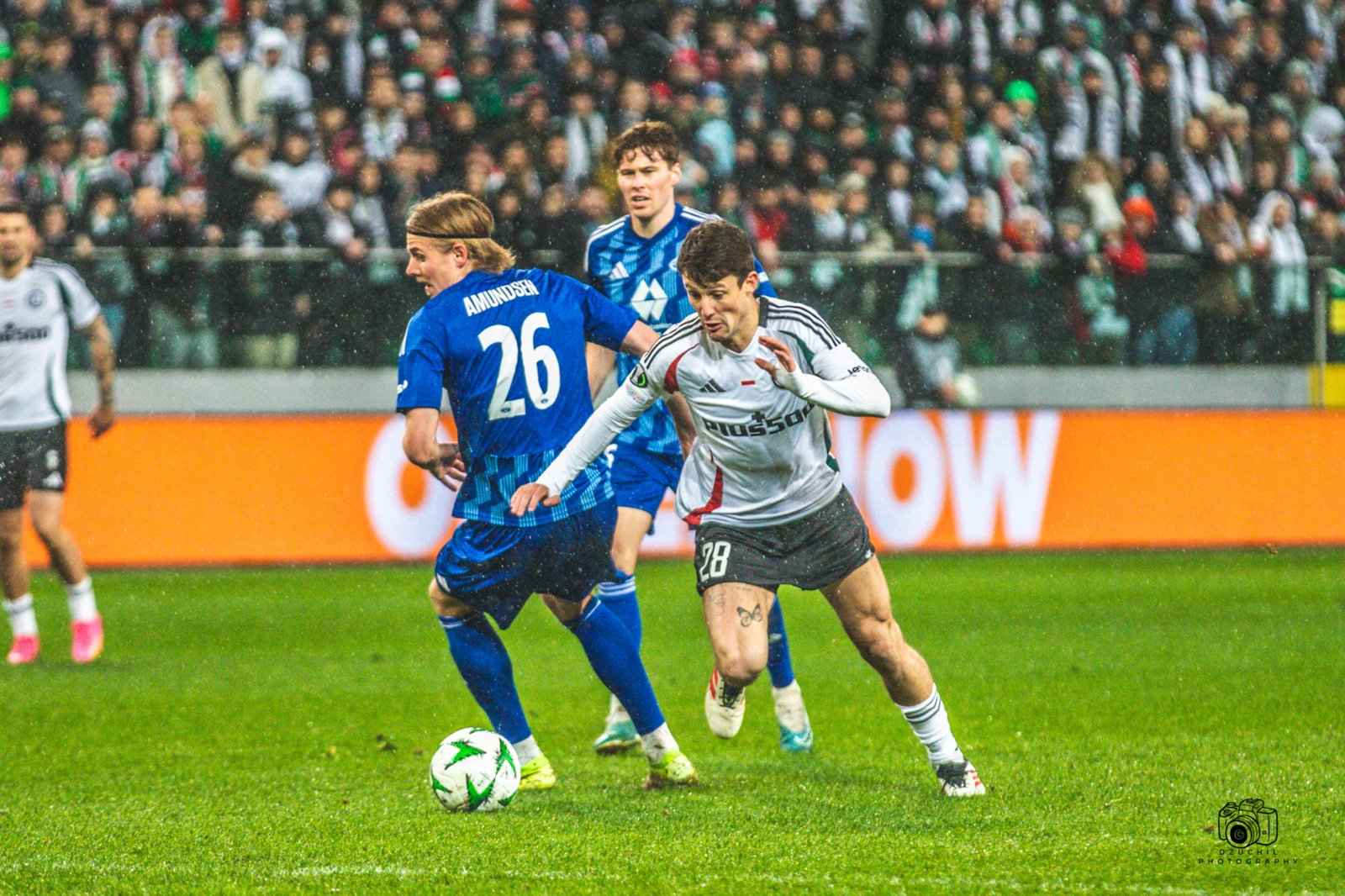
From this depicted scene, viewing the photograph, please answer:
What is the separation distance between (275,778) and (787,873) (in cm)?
248

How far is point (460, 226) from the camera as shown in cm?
562

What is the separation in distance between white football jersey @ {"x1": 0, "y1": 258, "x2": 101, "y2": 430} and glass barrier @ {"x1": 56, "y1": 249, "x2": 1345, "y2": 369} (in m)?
3.52

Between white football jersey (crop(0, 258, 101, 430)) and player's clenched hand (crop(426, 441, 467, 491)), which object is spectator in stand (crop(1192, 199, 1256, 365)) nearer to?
white football jersey (crop(0, 258, 101, 430))

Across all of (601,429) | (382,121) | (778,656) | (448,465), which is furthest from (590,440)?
(382,121)

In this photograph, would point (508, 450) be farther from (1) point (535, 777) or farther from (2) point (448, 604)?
(1) point (535, 777)

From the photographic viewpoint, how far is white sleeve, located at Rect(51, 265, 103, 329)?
9.45 metres

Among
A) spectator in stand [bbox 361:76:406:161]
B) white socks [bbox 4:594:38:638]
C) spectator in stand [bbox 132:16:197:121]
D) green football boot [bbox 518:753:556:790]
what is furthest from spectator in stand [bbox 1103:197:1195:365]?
green football boot [bbox 518:753:556:790]

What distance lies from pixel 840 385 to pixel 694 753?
2.09 meters

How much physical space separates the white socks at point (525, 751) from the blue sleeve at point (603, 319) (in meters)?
1.45

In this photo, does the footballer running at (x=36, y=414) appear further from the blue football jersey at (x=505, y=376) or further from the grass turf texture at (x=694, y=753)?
the blue football jersey at (x=505, y=376)

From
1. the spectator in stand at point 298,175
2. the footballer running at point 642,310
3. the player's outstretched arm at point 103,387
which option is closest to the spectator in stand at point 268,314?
the spectator in stand at point 298,175

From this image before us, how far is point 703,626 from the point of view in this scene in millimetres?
10211

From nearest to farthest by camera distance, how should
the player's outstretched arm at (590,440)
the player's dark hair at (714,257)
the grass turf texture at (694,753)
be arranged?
the grass turf texture at (694,753) → the player's dark hair at (714,257) → the player's outstretched arm at (590,440)

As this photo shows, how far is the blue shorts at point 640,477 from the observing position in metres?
7.06
